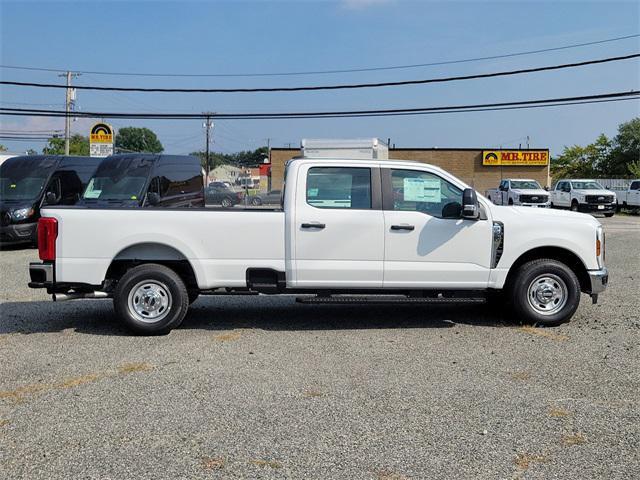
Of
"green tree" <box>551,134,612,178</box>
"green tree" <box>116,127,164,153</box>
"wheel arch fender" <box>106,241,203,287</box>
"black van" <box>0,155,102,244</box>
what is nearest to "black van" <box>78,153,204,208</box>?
"black van" <box>0,155,102,244</box>

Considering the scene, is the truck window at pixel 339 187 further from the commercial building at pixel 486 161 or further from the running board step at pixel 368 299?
the commercial building at pixel 486 161

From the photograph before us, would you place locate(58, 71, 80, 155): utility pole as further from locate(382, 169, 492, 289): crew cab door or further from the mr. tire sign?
locate(382, 169, 492, 289): crew cab door

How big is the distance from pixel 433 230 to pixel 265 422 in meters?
3.43

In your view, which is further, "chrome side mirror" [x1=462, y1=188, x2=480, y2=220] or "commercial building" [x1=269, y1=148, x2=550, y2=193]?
"commercial building" [x1=269, y1=148, x2=550, y2=193]

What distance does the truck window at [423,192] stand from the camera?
726 cm

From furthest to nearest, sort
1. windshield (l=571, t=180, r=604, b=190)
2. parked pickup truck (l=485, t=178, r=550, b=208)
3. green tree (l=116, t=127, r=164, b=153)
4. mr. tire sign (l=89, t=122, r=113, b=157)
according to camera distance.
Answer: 1. green tree (l=116, t=127, r=164, b=153)
2. windshield (l=571, t=180, r=604, b=190)
3. parked pickup truck (l=485, t=178, r=550, b=208)
4. mr. tire sign (l=89, t=122, r=113, b=157)

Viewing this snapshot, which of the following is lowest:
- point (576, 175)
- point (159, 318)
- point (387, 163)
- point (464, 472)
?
point (464, 472)

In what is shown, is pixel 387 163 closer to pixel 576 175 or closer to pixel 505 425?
pixel 505 425

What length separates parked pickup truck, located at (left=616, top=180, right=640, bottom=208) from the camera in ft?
117

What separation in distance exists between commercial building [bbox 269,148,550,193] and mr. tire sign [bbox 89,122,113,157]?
23824 mm

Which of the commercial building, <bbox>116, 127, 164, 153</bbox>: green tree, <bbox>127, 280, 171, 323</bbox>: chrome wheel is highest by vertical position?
<bbox>116, 127, 164, 153</bbox>: green tree

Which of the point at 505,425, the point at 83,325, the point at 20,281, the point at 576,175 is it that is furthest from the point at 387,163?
the point at 576,175

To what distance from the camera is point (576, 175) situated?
59.6 metres

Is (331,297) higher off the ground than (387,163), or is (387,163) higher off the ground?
(387,163)
